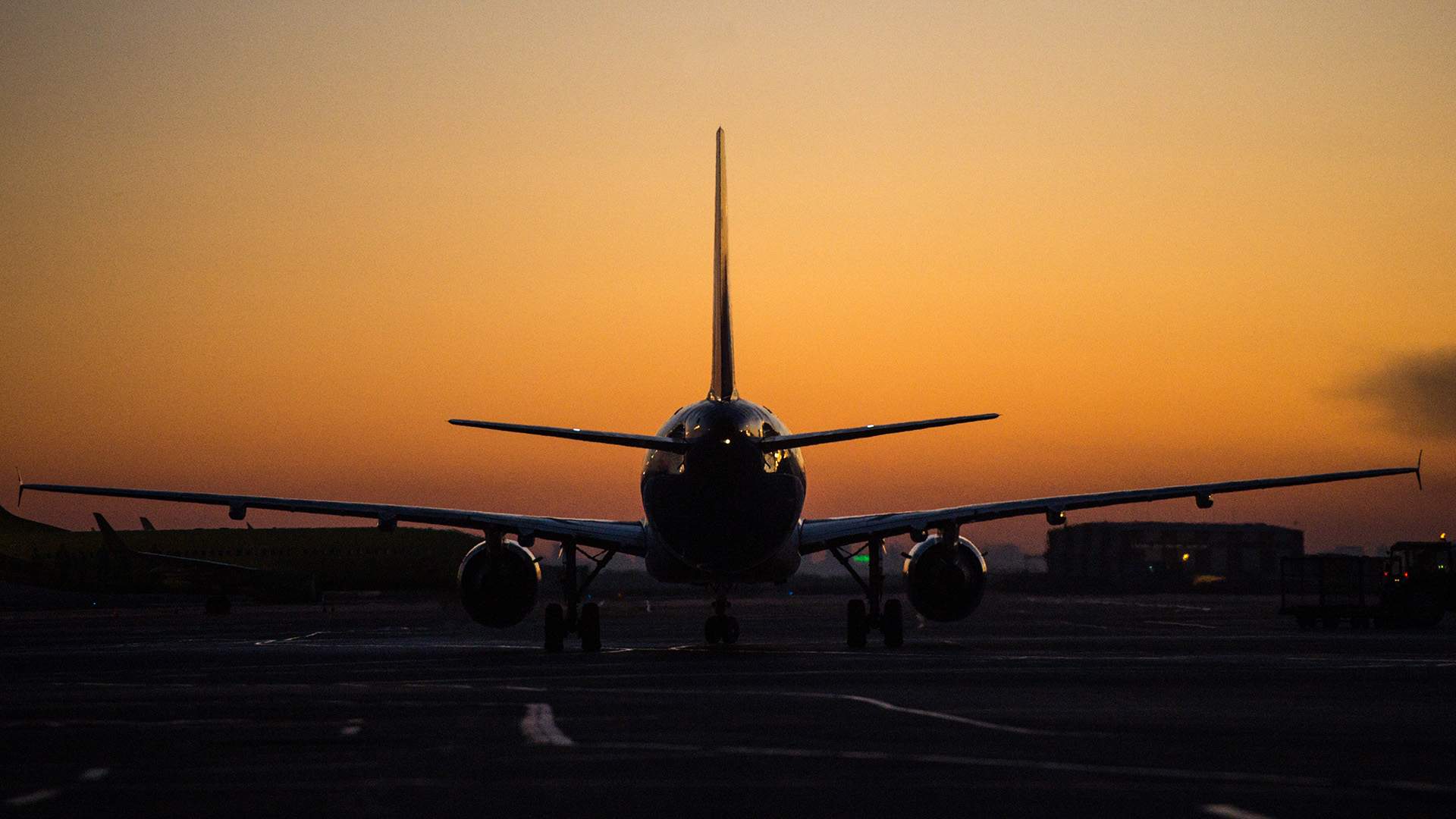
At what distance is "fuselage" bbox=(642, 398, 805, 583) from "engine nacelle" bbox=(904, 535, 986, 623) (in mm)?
4478

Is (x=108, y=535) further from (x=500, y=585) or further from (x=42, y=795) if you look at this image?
(x=42, y=795)

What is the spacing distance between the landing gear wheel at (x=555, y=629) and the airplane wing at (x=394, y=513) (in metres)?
1.88

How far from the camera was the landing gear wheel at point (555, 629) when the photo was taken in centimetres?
3793

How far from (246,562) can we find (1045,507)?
5822cm

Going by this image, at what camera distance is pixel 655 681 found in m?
25.6

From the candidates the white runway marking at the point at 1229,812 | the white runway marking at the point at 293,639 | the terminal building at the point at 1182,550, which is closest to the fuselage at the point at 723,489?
the white runway marking at the point at 293,639

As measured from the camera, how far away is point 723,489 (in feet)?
113

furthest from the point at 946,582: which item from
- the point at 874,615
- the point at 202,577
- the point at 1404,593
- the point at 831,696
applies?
the point at 202,577

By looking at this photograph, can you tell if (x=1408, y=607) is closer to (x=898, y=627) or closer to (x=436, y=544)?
(x=898, y=627)

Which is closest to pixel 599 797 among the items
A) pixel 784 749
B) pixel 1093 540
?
pixel 784 749

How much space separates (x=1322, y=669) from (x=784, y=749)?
51.3 feet

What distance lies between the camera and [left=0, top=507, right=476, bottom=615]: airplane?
86.9 metres

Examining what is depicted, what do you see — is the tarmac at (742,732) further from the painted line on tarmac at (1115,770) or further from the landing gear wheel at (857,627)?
the landing gear wheel at (857,627)

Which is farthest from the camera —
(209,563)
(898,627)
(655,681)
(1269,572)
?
(1269,572)
